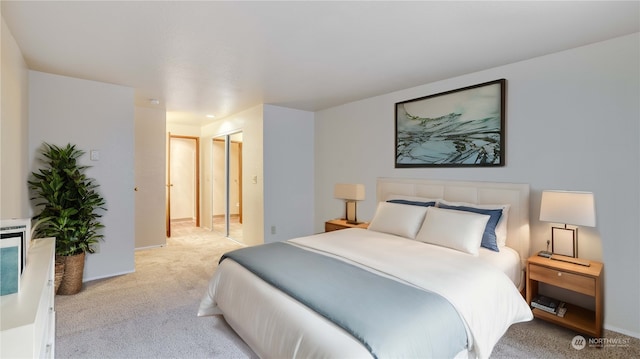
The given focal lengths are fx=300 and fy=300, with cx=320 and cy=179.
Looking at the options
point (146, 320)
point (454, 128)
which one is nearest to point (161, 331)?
point (146, 320)

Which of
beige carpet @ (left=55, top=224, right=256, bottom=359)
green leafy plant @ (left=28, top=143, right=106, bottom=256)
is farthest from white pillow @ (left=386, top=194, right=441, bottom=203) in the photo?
green leafy plant @ (left=28, top=143, right=106, bottom=256)

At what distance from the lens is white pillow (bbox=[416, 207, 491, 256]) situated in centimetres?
256

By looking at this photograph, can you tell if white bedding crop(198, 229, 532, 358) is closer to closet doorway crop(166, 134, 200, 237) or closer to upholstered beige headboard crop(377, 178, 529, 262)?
upholstered beige headboard crop(377, 178, 529, 262)

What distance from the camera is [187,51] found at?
8.44 feet

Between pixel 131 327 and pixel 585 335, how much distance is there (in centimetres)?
356

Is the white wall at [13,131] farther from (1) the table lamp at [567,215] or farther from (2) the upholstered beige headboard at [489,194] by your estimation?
(1) the table lamp at [567,215]

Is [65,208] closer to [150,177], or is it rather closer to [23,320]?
[150,177]

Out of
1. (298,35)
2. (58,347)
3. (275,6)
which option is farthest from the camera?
(298,35)

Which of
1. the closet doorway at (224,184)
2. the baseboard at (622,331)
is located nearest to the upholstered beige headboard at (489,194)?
the baseboard at (622,331)

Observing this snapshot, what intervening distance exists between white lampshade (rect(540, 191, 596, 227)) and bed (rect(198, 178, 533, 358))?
0.33 m

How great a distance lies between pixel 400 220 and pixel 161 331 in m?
2.36

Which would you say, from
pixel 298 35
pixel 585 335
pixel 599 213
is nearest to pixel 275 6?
pixel 298 35

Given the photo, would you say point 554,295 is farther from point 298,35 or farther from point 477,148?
point 298,35

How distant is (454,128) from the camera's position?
332 centimetres
